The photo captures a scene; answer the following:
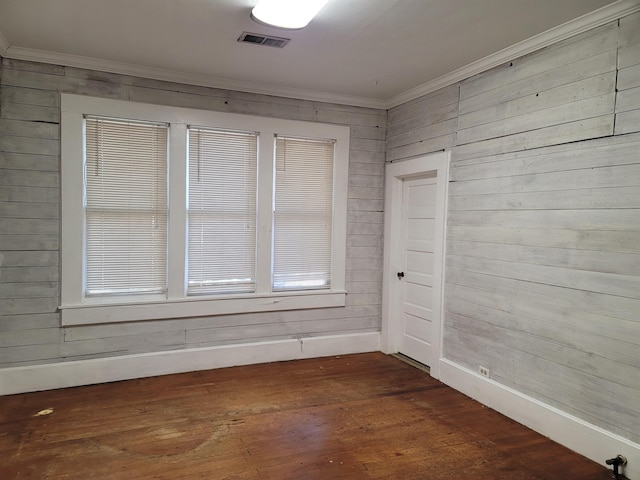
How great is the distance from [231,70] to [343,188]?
164cm

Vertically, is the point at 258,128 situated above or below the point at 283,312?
above

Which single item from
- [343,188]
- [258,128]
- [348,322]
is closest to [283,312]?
[348,322]

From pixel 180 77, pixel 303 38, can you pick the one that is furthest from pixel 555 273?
pixel 180 77

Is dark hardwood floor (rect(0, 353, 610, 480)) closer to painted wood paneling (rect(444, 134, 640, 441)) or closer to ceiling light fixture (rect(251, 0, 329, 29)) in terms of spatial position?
painted wood paneling (rect(444, 134, 640, 441))

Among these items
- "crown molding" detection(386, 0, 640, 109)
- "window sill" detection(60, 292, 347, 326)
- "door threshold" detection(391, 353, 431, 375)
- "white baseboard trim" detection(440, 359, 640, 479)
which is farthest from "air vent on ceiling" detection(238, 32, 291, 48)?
"door threshold" detection(391, 353, 431, 375)

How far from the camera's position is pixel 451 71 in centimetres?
377

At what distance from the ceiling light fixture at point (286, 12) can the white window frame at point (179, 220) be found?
1519mm

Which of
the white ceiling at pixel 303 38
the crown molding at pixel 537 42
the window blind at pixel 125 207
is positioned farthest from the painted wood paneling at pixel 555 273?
the window blind at pixel 125 207

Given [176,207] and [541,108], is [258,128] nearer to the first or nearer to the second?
[176,207]

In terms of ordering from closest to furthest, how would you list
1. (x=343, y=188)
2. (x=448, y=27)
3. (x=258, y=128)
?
(x=448, y=27) → (x=258, y=128) → (x=343, y=188)

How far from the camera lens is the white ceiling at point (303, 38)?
2672 millimetres

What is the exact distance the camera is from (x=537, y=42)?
9.98ft

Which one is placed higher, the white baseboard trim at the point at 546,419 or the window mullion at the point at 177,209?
the window mullion at the point at 177,209

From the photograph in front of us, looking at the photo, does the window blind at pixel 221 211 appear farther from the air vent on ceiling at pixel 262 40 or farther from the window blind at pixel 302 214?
the air vent on ceiling at pixel 262 40
